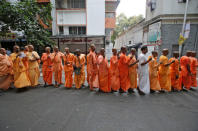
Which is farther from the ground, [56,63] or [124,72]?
[56,63]

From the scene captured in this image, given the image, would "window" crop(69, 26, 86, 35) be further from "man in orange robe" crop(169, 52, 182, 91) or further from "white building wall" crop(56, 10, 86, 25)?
"man in orange robe" crop(169, 52, 182, 91)

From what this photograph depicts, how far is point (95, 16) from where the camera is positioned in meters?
15.0

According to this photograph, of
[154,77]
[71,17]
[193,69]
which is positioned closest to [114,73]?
[154,77]

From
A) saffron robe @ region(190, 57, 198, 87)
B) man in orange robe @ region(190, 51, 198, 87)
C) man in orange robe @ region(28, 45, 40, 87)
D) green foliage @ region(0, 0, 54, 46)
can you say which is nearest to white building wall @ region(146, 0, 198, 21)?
man in orange robe @ region(190, 51, 198, 87)

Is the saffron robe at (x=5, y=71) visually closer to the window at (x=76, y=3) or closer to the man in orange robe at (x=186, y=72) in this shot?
the man in orange robe at (x=186, y=72)

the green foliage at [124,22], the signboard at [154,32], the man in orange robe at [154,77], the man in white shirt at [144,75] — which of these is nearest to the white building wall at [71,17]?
the signboard at [154,32]

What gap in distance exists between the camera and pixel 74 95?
4.14 metres

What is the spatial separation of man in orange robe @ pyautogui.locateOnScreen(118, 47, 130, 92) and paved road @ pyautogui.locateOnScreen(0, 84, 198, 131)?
387 mm

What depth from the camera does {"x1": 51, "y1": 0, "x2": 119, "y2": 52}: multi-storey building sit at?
48.2ft

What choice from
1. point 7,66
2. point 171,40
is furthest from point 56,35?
point 171,40

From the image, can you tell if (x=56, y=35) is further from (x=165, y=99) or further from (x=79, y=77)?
(x=165, y=99)

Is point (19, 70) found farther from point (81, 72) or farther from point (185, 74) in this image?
point (185, 74)

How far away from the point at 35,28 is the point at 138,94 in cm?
978

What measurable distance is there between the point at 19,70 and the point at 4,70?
0.71 metres
